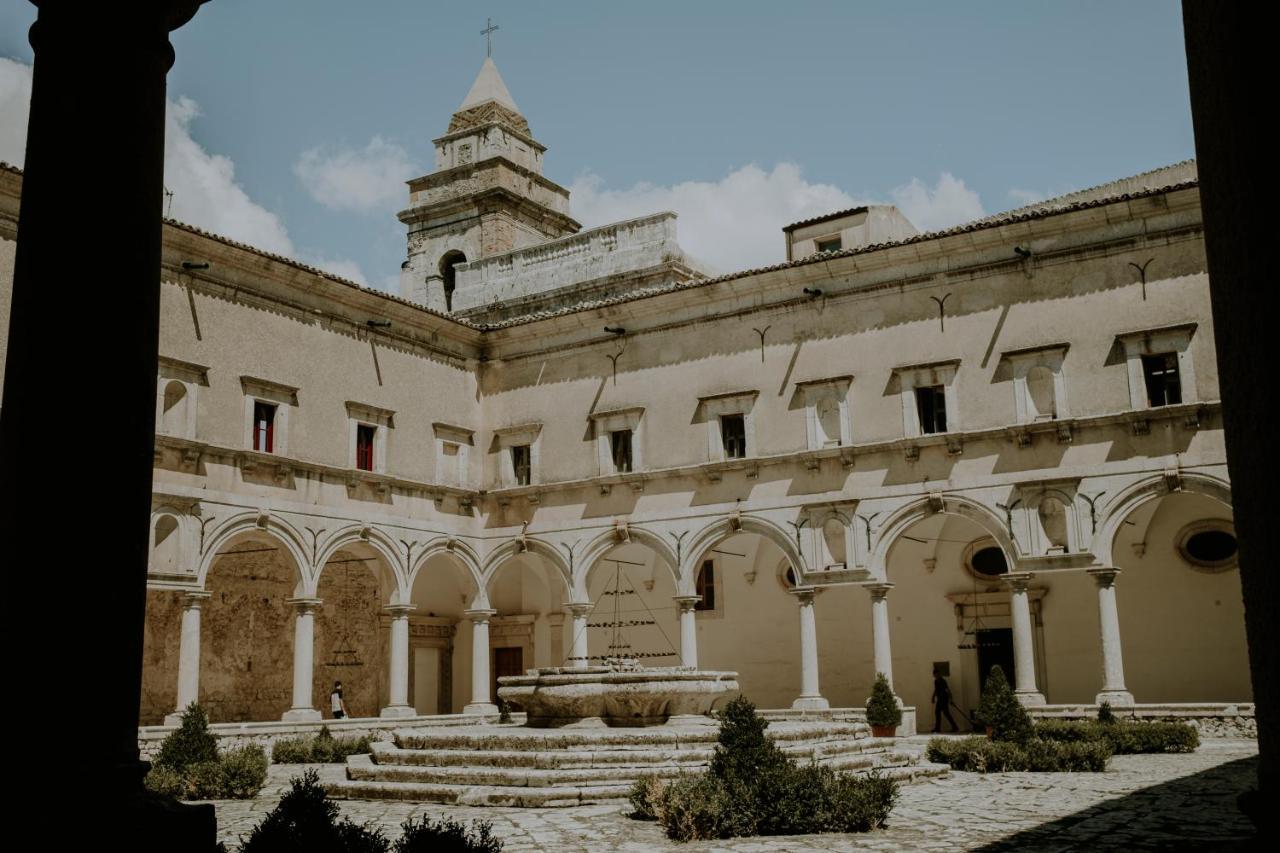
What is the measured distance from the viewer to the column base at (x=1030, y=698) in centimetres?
2033

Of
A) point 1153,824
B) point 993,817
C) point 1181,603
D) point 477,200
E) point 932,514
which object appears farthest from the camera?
point 477,200

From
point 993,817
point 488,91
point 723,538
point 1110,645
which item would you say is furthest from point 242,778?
point 488,91

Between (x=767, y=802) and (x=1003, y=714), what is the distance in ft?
28.1

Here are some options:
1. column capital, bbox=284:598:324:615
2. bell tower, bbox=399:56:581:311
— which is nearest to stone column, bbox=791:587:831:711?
column capital, bbox=284:598:324:615

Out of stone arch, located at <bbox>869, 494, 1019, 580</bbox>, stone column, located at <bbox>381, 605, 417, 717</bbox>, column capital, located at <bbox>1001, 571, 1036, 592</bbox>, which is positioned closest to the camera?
column capital, located at <bbox>1001, 571, 1036, 592</bbox>

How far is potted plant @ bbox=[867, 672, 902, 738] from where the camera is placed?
19500 mm

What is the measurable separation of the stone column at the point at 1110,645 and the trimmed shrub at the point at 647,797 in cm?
1154

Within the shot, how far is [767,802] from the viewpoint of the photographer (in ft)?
31.6

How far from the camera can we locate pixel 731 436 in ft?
80.3

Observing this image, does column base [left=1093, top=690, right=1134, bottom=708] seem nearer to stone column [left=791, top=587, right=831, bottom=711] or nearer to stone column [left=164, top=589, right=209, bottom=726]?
stone column [left=791, top=587, right=831, bottom=711]

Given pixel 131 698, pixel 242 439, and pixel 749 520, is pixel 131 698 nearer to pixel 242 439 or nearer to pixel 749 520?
pixel 242 439

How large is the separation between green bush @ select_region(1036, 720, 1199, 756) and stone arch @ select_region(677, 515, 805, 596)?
665 cm

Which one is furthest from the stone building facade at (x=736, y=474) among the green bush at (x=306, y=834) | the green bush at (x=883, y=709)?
the green bush at (x=306, y=834)

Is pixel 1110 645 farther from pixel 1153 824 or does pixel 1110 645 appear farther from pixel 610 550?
pixel 1153 824
